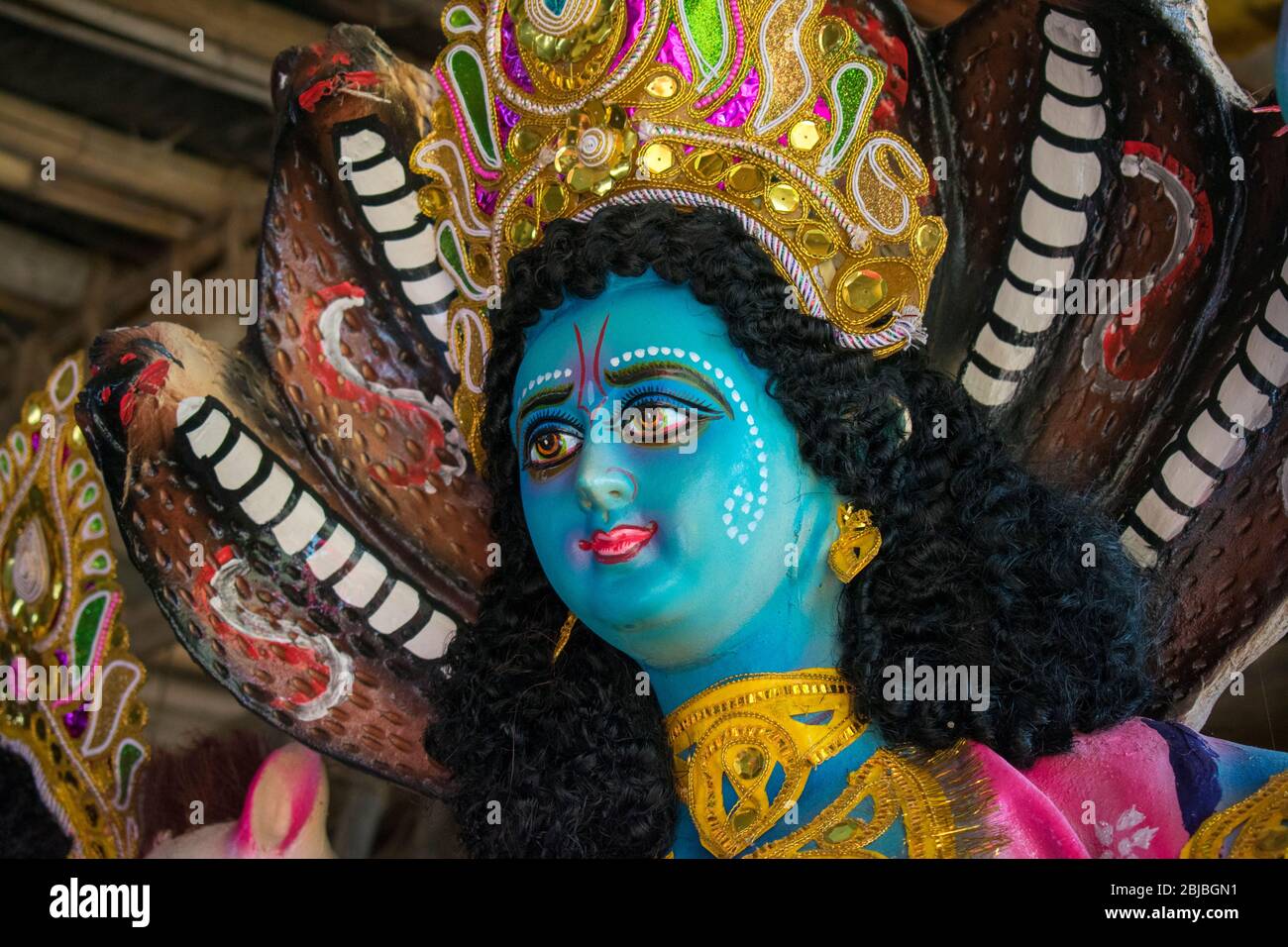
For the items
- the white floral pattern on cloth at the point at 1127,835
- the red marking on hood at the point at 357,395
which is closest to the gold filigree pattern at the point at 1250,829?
the white floral pattern on cloth at the point at 1127,835

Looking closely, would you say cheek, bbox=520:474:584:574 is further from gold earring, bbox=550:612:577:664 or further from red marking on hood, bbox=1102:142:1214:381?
red marking on hood, bbox=1102:142:1214:381

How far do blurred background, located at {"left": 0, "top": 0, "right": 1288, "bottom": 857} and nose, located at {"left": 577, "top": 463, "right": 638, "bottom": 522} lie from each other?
1.20 meters

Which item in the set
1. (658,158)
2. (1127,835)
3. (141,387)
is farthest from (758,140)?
(141,387)

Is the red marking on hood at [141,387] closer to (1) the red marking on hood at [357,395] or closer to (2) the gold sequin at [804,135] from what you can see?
(1) the red marking on hood at [357,395]

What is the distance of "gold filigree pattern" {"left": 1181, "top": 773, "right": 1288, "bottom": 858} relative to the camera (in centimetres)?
283

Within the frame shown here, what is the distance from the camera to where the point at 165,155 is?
4207 mm

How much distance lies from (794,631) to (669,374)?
1.70ft

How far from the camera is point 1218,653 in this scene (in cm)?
334

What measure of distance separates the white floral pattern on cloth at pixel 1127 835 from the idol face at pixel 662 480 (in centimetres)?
71

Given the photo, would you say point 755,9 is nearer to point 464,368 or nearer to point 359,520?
point 464,368

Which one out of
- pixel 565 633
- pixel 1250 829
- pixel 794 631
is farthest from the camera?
pixel 565 633

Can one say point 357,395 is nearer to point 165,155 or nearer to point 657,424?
point 165,155

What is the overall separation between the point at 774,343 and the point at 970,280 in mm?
673
